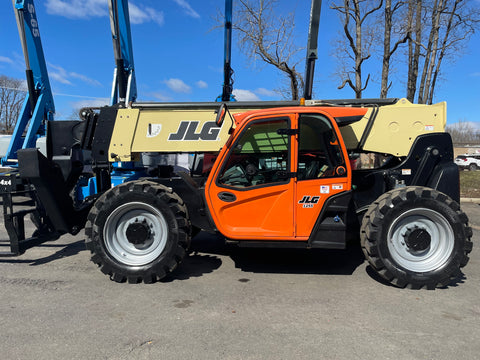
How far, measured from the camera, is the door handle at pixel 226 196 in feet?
14.1

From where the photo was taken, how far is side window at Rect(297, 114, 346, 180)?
426cm

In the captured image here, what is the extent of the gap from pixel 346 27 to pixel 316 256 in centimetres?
1242

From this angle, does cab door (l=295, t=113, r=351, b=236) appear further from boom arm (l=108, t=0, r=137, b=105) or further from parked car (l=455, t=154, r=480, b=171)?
parked car (l=455, t=154, r=480, b=171)

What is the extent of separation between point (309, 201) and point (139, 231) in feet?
7.08

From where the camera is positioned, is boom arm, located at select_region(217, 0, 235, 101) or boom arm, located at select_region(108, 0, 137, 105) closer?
boom arm, located at select_region(108, 0, 137, 105)

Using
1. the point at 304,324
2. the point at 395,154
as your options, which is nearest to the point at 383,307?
the point at 304,324

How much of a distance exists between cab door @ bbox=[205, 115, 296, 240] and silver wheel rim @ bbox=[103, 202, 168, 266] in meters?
0.74

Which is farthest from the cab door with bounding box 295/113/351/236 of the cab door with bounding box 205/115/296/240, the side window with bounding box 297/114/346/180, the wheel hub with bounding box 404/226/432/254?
the wheel hub with bounding box 404/226/432/254

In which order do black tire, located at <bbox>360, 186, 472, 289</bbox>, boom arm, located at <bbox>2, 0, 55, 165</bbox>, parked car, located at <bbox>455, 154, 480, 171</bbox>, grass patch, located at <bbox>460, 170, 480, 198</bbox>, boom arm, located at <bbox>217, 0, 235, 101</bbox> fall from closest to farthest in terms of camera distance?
1. black tire, located at <bbox>360, 186, 472, 289</bbox>
2. boom arm, located at <bbox>2, 0, 55, 165</bbox>
3. boom arm, located at <bbox>217, 0, 235, 101</bbox>
4. grass patch, located at <bbox>460, 170, 480, 198</bbox>
5. parked car, located at <bbox>455, 154, 480, 171</bbox>

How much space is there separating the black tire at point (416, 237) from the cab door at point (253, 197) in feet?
3.31

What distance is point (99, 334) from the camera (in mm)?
3045

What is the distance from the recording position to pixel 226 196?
4297 mm

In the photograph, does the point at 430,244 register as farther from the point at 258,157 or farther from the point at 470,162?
the point at 470,162

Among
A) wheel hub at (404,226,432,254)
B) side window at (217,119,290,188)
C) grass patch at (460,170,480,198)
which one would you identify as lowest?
grass patch at (460,170,480,198)
